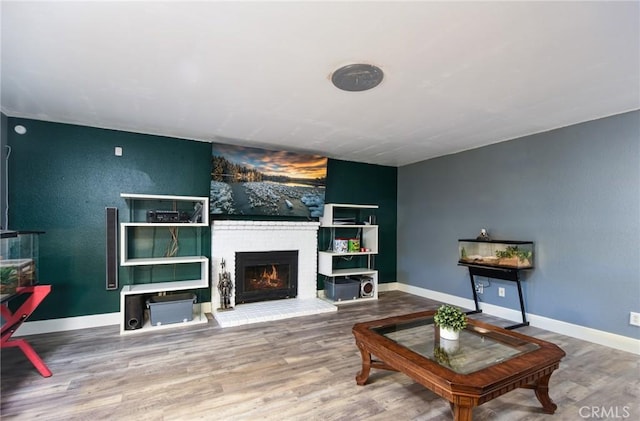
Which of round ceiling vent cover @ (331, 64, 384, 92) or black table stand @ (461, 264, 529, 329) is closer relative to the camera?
round ceiling vent cover @ (331, 64, 384, 92)

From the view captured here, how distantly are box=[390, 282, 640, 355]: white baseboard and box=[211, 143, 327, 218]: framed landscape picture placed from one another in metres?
2.53

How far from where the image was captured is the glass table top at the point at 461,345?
194cm

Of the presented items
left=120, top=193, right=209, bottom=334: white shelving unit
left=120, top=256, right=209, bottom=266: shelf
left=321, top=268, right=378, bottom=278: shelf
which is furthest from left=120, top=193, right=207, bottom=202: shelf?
left=321, top=268, right=378, bottom=278: shelf

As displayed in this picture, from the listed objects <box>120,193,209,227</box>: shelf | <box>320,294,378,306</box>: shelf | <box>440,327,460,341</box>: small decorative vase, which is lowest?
<box>320,294,378,306</box>: shelf

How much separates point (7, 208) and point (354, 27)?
4.06 m

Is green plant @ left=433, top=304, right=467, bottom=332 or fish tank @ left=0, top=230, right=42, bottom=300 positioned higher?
fish tank @ left=0, top=230, right=42, bottom=300

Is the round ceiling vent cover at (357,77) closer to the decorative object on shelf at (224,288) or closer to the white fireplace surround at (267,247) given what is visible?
the white fireplace surround at (267,247)

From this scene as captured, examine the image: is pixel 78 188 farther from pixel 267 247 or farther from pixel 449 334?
pixel 449 334

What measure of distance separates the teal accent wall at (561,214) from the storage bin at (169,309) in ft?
12.5

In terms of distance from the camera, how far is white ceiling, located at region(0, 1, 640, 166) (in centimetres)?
167

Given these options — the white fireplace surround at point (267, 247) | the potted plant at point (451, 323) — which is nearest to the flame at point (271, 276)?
the white fireplace surround at point (267, 247)

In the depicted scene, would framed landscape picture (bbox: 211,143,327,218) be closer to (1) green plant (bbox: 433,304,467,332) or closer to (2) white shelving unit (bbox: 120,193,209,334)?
(2) white shelving unit (bbox: 120,193,209,334)

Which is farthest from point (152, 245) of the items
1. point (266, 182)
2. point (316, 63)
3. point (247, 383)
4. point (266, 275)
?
point (316, 63)

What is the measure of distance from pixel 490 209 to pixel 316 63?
346 cm
